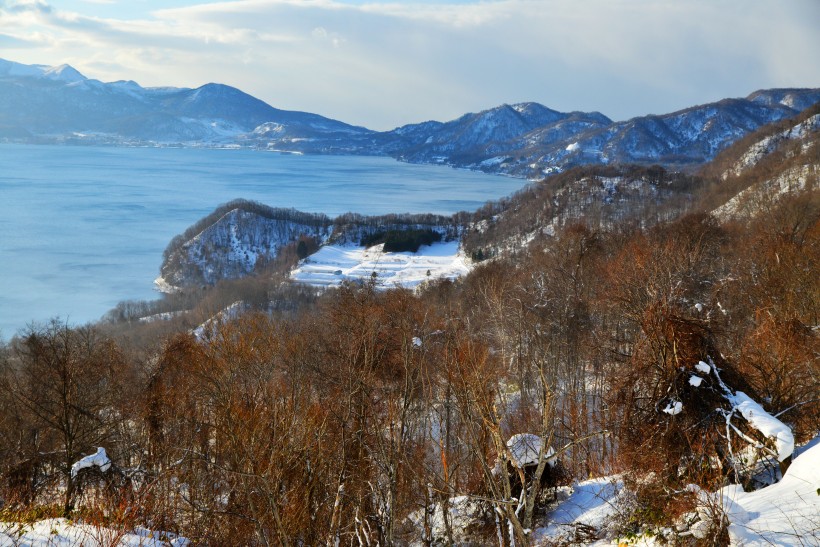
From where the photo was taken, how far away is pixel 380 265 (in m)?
91.7

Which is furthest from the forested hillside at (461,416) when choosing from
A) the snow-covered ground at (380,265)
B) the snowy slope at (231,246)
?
the snowy slope at (231,246)

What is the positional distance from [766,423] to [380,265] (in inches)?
3324

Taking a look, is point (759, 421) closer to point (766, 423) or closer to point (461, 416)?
point (766, 423)

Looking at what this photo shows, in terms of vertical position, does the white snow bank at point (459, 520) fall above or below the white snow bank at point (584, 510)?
below

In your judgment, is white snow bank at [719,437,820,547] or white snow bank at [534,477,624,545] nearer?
white snow bank at [719,437,820,547]

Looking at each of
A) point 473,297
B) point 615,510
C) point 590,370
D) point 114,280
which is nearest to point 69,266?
point 114,280

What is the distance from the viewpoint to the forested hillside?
7441 millimetres

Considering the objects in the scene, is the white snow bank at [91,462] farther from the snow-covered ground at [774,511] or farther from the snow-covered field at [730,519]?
the snow-covered ground at [774,511]

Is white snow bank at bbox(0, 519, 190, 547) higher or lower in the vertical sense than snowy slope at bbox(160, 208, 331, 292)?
higher

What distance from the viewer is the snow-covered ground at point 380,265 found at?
265 ft

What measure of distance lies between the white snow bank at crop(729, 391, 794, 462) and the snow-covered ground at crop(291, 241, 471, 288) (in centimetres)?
6561

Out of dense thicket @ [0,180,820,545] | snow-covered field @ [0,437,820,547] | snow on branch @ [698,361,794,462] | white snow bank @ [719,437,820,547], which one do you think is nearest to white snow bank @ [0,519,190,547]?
snow-covered field @ [0,437,820,547]

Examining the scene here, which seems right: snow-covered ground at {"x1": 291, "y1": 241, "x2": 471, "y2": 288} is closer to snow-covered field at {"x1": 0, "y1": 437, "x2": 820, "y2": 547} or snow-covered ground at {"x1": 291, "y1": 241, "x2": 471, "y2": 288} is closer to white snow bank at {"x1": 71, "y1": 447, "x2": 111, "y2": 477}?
white snow bank at {"x1": 71, "y1": 447, "x2": 111, "y2": 477}

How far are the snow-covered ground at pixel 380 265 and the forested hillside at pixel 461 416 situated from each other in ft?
141
